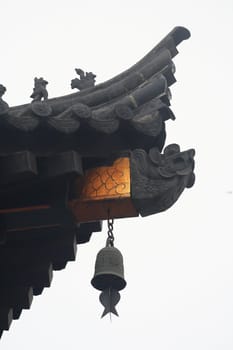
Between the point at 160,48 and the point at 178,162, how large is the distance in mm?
1430

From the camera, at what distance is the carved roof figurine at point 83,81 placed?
8602mm

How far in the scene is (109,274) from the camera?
26.3 feet

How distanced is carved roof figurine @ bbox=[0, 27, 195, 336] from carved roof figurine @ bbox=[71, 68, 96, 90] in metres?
0.36

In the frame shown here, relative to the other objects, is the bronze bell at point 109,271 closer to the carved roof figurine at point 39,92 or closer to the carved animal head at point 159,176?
the carved animal head at point 159,176

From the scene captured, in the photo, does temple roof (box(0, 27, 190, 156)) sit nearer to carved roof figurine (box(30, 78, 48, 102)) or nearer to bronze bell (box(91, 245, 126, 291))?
carved roof figurine (box(30, 78, 48, 102))

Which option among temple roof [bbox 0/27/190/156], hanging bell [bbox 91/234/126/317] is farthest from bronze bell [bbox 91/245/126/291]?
temple roof [bbox 0/27/190/156]

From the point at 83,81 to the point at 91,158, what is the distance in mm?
1271

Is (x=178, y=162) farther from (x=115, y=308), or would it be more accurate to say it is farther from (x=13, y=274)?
(x=13, y=274)

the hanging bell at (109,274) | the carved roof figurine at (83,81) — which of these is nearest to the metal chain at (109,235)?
the hanging bell at (109,274)

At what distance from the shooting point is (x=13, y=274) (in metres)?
8.73

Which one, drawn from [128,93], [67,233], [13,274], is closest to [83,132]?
[128,93]

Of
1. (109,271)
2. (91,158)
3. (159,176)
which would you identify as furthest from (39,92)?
(109,271)

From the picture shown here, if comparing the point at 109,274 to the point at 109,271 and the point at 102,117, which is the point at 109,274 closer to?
the point at 109,271

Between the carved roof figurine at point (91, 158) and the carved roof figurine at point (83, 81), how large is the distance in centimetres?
36
